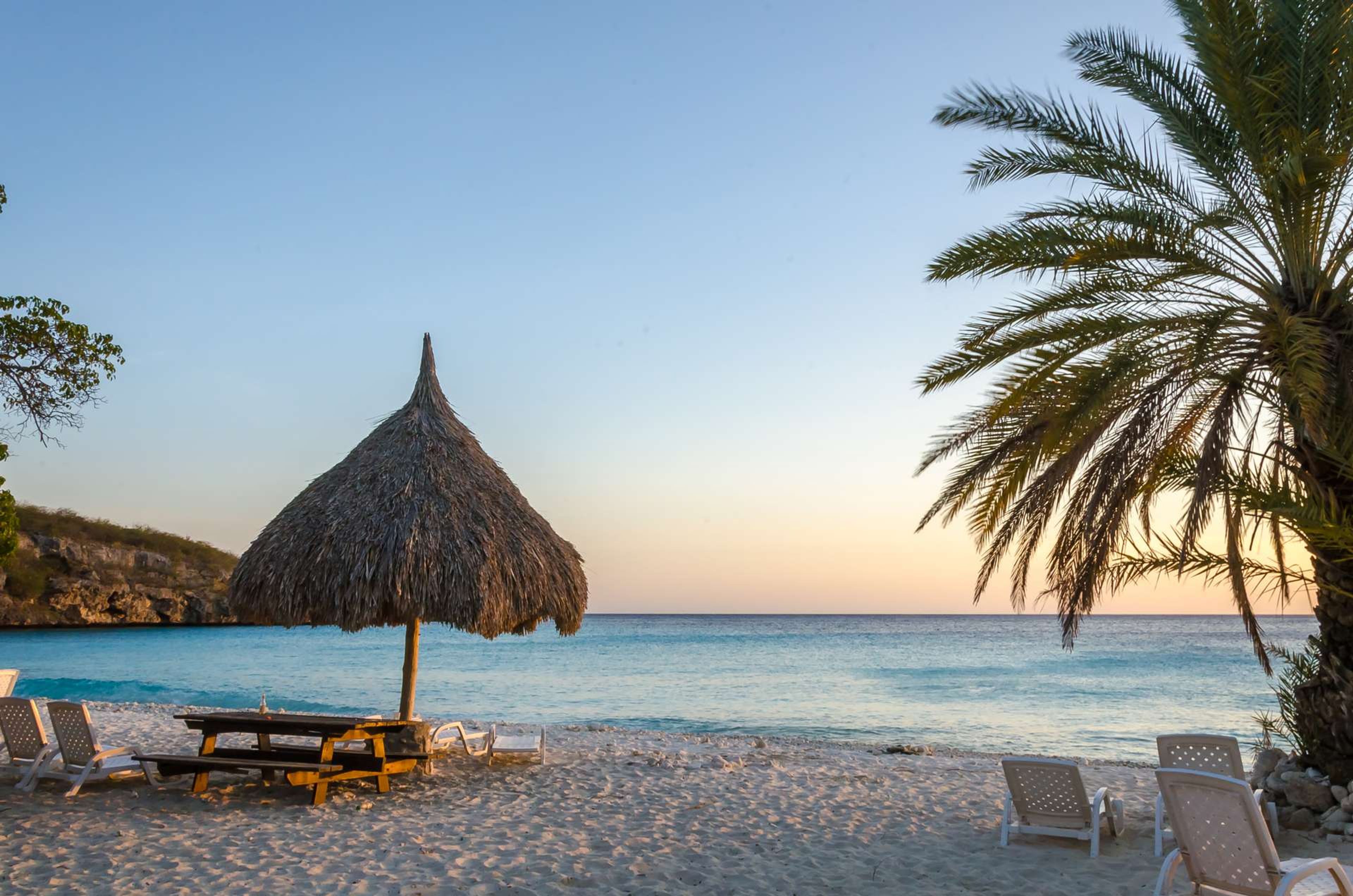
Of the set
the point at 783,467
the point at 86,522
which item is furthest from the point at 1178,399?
the point at 86,522

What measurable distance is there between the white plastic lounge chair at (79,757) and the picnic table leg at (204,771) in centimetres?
41

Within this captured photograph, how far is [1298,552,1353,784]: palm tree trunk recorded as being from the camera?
577 centimetres

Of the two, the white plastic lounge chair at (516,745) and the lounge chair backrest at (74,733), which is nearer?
the lounge chair backrest at (74,733)

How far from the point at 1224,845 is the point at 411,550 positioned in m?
6.37

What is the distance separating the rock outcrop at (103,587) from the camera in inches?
2042

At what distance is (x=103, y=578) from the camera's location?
5616cm

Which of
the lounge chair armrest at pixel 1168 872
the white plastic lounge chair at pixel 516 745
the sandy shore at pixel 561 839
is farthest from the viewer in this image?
the white plastic lounge chair at pixel 516 745

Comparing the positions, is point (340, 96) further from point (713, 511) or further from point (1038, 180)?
point (713, 511)

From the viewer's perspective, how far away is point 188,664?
1323 inches

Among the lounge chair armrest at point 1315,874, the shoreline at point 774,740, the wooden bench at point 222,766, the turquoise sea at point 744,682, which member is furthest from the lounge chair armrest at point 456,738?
the turquoise sea at point 744,682

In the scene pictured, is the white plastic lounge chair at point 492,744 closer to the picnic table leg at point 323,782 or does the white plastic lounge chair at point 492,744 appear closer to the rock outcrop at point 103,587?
the picnic table leg at point 323,782

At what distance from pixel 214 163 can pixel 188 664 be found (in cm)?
2728

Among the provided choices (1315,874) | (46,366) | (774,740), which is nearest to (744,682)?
(774,740)

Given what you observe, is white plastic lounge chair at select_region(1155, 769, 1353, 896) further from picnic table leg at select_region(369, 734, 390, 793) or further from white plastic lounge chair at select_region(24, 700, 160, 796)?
white plastic lounge chair at select_region(24, 700, 160, 796)
